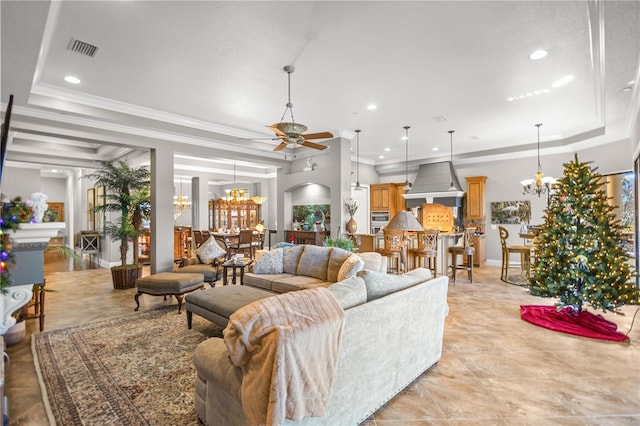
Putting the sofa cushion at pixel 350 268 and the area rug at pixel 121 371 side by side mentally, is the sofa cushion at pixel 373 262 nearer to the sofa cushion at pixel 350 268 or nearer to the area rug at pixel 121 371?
the sofa cushion at pixel 350 268

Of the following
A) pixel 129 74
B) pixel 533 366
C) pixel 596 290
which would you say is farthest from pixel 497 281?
pixel 129 74

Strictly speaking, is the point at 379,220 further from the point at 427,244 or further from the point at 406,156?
the point at 427,244

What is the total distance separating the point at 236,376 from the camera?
1.64 metres

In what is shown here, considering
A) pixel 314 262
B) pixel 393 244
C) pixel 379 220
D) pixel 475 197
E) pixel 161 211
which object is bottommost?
pixel 314 262

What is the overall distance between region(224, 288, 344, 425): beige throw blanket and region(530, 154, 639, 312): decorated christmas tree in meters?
3.65

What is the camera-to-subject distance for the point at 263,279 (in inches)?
170

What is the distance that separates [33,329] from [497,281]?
24.4ft

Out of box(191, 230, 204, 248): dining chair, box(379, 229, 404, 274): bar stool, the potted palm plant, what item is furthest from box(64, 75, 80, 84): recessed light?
box(379, 229, 404, 274): bar stool

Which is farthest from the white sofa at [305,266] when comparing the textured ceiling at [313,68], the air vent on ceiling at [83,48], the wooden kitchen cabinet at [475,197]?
the wooden kitchen cabinet at [475,197]

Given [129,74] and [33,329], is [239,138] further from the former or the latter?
[33,329]

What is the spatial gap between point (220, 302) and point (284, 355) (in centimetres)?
208

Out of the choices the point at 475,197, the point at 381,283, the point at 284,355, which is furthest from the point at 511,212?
the point at 284,355

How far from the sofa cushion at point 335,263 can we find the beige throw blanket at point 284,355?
7.96ft

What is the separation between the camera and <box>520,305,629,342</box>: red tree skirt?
351 centimetres
